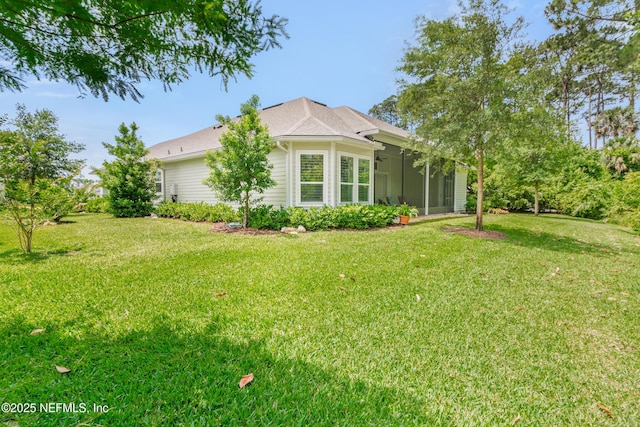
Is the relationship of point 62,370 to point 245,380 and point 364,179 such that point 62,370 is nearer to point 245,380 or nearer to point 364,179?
point 245,380

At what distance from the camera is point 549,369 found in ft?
7.62

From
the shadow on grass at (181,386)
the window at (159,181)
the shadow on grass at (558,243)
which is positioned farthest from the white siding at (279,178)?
the window at (159,181)

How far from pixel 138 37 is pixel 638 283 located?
300 inches

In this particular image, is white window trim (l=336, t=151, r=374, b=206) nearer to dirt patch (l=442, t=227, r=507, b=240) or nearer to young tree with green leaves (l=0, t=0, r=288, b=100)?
dirt patch (l=442, t=227, r=507, b=240)

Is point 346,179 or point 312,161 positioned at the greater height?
point 312,161

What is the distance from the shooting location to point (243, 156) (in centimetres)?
855

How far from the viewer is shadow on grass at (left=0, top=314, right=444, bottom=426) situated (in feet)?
5.57

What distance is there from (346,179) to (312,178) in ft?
4.84

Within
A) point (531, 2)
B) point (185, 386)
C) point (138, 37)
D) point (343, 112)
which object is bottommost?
point (185, 386)

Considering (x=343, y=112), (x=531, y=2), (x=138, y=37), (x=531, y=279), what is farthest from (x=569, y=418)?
(x=343, y=112)

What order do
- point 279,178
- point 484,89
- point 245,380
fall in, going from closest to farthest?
1. point 245,380
2. point 484,89
3. point 279,178

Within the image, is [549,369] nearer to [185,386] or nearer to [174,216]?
[185,386]

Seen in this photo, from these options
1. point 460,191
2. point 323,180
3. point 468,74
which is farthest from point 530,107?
point 460,191

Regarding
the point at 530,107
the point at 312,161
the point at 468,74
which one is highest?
the point at 468,74
